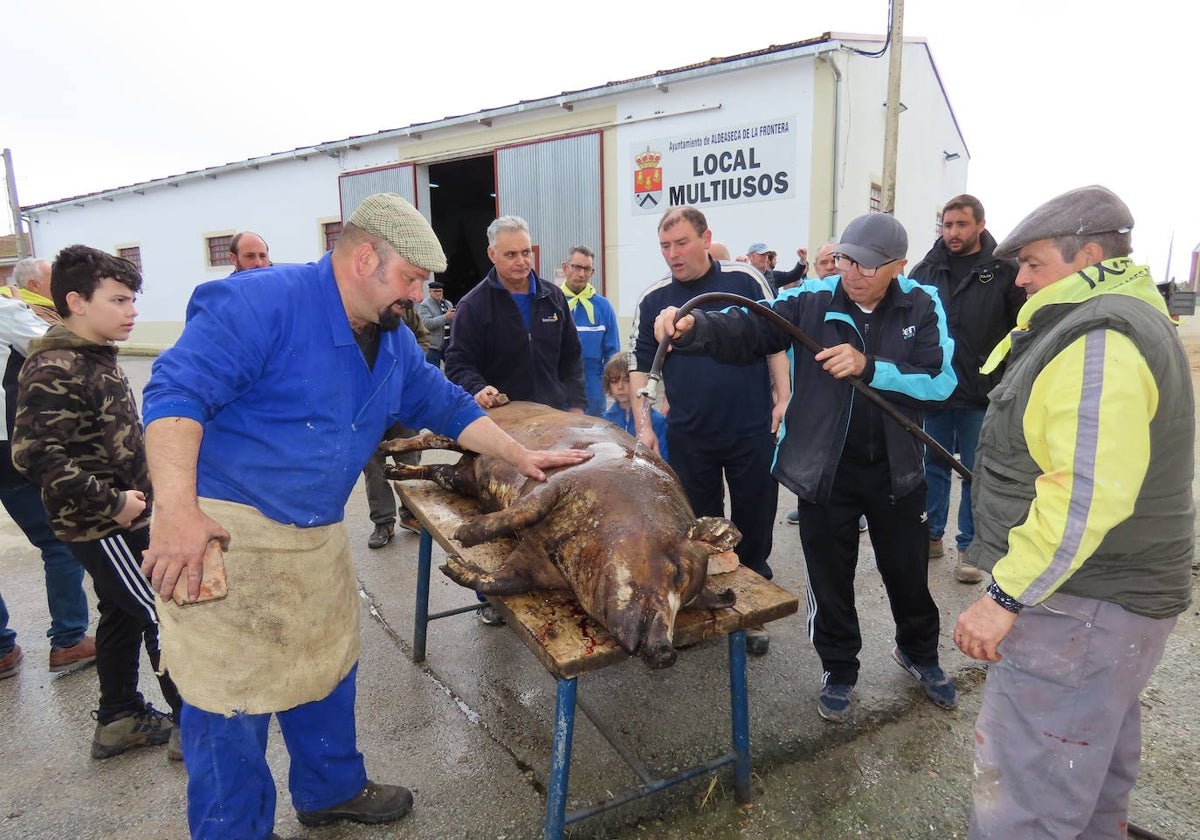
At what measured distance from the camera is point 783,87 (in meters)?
9.57

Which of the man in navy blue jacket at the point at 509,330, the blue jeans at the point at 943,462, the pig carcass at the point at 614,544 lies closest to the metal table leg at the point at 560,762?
the pig carcass at the point at 614,544

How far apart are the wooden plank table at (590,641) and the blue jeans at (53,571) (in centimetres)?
196

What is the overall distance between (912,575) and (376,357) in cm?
226

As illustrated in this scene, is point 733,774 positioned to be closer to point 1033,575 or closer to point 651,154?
point 1033,575

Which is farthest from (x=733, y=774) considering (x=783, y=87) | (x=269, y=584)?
(x=783, y=87)

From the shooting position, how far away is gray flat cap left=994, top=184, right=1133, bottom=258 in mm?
1647

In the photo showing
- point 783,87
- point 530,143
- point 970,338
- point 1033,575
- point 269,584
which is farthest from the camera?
point 530,143

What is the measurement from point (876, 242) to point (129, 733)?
343cm

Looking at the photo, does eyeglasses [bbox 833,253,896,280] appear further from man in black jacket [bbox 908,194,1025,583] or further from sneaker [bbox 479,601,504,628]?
sneaker [bbox 479,601,504,628]

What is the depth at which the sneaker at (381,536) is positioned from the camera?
4.82 m

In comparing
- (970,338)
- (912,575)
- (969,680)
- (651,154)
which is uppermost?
(651,154)

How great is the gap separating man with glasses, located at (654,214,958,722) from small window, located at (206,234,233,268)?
18.5 metres

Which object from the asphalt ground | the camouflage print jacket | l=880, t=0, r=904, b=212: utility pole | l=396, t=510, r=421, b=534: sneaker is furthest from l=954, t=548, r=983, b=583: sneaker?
l=880, t=0, r=904, b=212: utility pole

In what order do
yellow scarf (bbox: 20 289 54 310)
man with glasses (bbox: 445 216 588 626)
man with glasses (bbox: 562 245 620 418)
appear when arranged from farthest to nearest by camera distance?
man with glasses (bbox: 562 245 620 418)
man with glasses (bbox: 445 216 588 626)
yellow scarf (bbox: 20 289 54 310)
